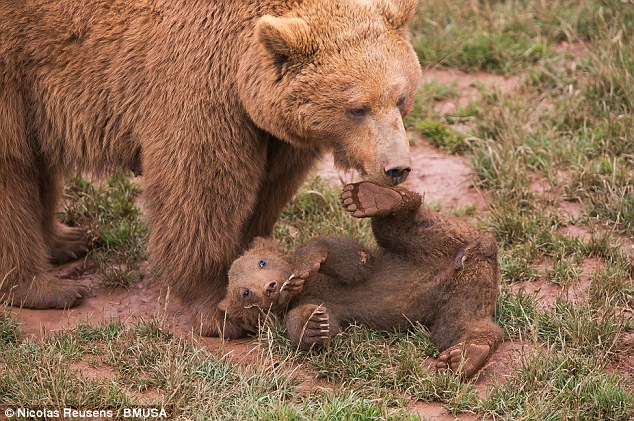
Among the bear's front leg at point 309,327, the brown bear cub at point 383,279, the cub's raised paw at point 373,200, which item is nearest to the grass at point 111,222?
the brown bear cub at point 383,279

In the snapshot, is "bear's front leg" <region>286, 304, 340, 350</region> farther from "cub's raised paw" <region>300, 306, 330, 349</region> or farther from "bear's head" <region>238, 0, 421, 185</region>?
"bear's head" <region>238, 0, 421, 185</region>

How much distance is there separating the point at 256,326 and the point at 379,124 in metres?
1.58

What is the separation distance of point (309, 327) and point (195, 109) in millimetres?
1536

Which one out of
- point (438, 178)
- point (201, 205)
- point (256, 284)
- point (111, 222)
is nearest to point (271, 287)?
point (256, 284)

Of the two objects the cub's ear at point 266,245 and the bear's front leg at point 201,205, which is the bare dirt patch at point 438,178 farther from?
the bear's front leg at point 201,205

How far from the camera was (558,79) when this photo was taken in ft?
30.5

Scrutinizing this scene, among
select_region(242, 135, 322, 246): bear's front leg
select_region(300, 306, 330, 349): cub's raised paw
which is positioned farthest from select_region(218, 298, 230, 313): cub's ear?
select_region(242, 135, 322, 246): bear's front leg

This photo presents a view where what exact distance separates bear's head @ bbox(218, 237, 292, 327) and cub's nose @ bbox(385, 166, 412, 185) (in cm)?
95

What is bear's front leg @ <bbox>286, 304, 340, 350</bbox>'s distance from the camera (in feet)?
19.0

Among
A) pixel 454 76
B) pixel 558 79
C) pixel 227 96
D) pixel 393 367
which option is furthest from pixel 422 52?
pixel 393 367

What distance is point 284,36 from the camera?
562 cm

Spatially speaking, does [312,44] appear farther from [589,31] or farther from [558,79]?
[589,31]

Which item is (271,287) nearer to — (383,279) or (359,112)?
(383,279)

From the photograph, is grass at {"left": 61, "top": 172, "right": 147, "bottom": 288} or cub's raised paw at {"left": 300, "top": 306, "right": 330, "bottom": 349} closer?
cub's raised paw at {"left": 300, "top": 306, "right": 330, "bottom": 349}
